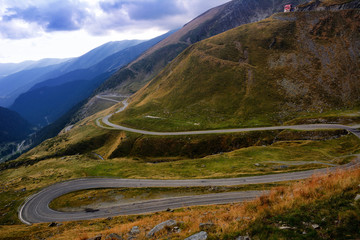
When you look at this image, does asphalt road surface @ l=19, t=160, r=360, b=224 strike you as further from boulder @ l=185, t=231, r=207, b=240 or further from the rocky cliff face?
the rocky cliff face

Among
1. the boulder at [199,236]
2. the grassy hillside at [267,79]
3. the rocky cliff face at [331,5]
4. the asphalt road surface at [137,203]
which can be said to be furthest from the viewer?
the rocky cliff face at [331,5]

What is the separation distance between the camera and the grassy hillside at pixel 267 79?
3290 inches

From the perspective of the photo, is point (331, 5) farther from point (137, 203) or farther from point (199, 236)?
point (199, 236)

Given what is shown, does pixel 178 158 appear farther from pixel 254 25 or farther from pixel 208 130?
pixel 254 25

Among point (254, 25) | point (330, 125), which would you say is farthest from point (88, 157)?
point (254, 25)

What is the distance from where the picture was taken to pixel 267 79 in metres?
100

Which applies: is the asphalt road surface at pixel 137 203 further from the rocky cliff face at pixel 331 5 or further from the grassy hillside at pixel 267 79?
the rocky cliff face at pixel 331 5

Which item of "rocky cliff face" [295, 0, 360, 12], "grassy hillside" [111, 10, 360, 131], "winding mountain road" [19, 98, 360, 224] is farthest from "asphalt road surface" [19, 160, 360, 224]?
"rocky cliff face" [295, 0, 360, 12]

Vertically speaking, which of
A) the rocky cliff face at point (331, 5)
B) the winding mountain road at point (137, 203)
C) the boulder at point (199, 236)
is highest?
the rocky cliff face at point (331, 5)

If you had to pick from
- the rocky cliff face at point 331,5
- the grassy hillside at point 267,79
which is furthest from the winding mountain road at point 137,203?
the rocky cliff face at point 331,5

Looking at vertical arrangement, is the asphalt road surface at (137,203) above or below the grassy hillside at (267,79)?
below

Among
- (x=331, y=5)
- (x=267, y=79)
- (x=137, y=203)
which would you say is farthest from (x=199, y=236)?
(x=331, y=5)

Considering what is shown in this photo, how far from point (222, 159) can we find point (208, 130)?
22.3 meters

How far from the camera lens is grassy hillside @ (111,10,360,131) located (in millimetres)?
83562
